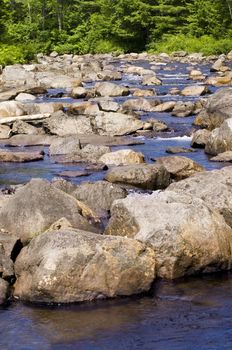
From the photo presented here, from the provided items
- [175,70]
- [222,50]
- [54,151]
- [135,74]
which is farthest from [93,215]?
[222,50]

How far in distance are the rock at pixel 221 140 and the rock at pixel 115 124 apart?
392 cm

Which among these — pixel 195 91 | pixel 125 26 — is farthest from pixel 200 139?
pixel 125 26

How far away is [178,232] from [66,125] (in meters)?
12.9

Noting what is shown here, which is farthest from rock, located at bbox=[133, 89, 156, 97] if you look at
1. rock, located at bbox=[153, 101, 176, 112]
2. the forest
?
the forest

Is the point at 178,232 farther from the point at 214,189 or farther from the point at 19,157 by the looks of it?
the point at 19,157

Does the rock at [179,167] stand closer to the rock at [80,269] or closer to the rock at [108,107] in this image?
the rock at [80,269]

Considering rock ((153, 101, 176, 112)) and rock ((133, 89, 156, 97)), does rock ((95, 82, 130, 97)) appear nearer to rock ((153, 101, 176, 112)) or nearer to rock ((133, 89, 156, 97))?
rock ((133, 89, 156, 97))

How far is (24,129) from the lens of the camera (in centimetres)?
2248

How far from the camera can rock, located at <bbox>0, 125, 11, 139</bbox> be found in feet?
72.2

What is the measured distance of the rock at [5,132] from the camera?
22.0 m

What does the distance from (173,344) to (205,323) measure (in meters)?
Answer: 0.71

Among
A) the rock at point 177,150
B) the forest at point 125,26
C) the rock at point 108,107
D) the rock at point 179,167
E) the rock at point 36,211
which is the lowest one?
the rock at point 177,150

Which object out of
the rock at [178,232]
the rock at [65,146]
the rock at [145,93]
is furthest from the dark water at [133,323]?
the rock at [145,93]

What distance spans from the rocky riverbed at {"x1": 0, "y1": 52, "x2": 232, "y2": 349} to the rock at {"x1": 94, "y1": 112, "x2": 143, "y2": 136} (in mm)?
35
